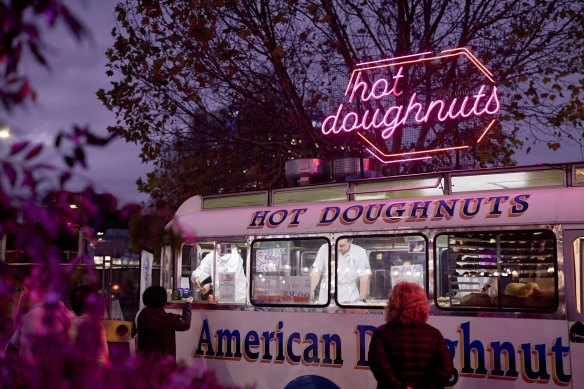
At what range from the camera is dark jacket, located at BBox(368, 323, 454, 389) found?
515 centimetres

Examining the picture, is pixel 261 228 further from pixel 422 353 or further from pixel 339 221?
pixel 422 353

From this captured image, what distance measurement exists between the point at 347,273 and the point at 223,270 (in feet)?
5.43

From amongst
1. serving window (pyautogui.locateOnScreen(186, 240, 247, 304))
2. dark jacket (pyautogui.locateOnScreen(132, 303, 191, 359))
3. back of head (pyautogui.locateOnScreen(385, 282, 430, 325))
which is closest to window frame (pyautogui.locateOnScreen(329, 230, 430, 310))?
serving window (pyautogui.locateOnScreen(186, 240, 247, 304))

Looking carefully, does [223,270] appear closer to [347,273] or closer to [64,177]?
[347,273]

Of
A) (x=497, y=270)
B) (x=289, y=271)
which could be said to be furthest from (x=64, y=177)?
(x=289, y=271)

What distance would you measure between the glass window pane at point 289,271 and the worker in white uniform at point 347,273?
0.4 inches

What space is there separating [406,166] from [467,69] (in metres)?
2.38

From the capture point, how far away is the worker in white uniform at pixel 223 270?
8461 mm

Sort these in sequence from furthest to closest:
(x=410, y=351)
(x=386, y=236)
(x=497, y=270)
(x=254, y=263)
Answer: (x=254, y=263)
(x=386, y=236)
(x=497, y=270)
(x=410, y=351)

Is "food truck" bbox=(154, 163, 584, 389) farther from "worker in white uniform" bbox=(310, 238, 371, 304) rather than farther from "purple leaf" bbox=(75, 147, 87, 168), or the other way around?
"purple leaf" bbox=(75, 147, 87, 168)

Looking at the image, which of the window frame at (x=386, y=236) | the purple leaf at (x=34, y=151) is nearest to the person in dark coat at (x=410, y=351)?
the window frame at (x=386, y=236)

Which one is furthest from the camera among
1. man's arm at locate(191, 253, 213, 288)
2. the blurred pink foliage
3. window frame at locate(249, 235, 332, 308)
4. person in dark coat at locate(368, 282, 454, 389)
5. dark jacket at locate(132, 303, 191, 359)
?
man's arm at locate(191, 253, 213, 288)

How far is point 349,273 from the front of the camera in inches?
302

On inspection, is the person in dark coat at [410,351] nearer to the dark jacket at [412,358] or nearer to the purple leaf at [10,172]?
the dark jacket at [412,358]
